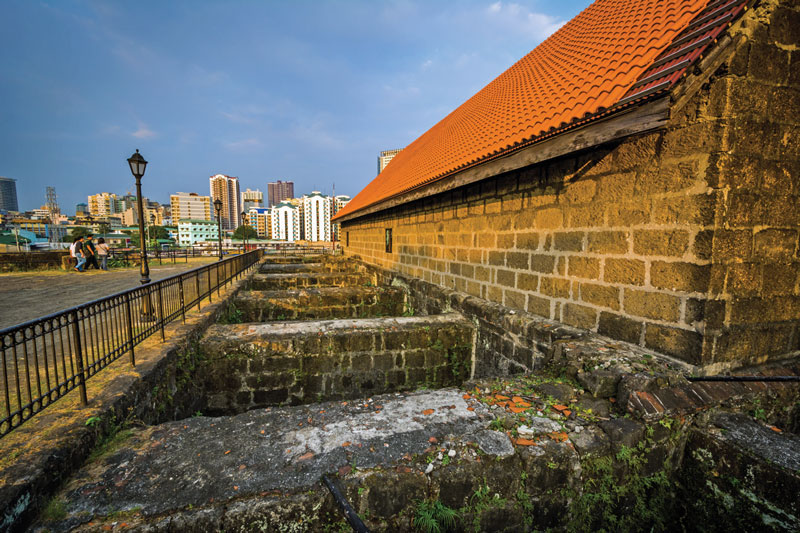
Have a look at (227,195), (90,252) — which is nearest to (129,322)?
(90,252)

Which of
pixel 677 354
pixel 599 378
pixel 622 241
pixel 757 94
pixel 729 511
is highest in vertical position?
Result: pixel 757 94

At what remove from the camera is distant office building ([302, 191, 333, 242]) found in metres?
129

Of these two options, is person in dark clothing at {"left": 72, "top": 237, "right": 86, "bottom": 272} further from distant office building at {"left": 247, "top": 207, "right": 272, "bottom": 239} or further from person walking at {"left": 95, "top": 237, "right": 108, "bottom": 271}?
distant office building at {"left": 247, "top": 207, "right": 272, "bottom": 239}

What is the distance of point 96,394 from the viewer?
2.85m

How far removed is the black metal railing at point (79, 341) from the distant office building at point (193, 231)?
125 m

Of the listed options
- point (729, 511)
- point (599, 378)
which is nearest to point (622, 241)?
point (599, 378)

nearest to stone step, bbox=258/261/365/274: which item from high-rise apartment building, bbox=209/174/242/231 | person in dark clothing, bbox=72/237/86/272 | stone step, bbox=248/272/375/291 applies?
stone step, bbox=248/272/375/291

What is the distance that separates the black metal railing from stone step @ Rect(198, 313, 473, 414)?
861 mm

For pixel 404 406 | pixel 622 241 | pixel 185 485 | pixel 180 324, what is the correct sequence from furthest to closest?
pixel 180 324 → pixel 622 241 → pixel 404 406 → pixel 185 485

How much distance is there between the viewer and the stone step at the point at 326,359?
4.33m

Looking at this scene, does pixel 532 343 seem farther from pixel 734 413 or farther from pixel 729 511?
pixel 729 511

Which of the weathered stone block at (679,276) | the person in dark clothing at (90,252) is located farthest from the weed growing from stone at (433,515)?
the person in dark clothing at (90,252)

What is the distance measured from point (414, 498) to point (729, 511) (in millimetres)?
2195

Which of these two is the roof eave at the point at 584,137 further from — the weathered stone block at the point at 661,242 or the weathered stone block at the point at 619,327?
the weathered stone block at the point at 619,327
